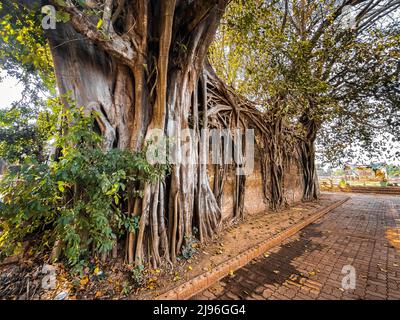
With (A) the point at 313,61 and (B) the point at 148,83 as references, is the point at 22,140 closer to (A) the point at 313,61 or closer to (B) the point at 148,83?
(B) the point at 148,83

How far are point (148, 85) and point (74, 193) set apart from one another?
1940 mm

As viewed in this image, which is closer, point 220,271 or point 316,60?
point 220,271

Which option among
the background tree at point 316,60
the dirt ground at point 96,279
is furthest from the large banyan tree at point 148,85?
the background tree at point 316,60

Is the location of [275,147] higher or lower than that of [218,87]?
lower

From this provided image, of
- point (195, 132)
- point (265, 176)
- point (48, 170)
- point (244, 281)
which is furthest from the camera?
point (265, 176)

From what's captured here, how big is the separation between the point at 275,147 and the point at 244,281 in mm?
4461

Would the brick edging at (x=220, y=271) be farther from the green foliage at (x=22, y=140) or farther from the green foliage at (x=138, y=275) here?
the green foliage at (x=22, y=140)

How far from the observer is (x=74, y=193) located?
2273 mm

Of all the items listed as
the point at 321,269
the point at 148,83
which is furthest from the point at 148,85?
the point at 321,269

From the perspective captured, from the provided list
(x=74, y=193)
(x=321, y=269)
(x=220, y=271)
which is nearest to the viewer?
(x=74, y=193)

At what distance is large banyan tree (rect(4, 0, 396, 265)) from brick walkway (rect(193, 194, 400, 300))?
3.30 feet

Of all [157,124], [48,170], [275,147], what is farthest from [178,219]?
[275,147]
